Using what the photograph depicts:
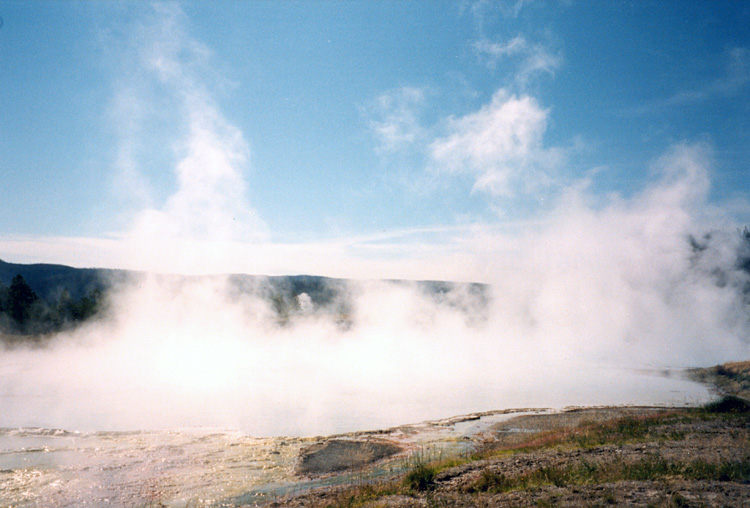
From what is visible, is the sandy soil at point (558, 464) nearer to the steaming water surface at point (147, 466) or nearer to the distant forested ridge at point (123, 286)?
the steaming water surface at point (147, 466)

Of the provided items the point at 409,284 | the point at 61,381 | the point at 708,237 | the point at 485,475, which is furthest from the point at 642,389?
the point at 409,284

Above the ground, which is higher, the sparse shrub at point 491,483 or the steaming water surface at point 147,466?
the sparse shrub at point 491,483

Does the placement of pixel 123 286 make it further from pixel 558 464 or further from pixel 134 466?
pixel 558 464

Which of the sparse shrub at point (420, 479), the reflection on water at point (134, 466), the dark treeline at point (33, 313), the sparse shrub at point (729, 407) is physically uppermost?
the dark treeline at point (33, 313)

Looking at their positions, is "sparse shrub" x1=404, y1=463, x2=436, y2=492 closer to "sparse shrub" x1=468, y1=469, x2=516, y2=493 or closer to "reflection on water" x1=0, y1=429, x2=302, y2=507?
"sparse shrub" x1=468, y1=469, x2=516, y2=493

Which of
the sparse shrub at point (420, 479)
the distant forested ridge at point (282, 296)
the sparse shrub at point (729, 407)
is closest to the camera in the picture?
the sparse shrub at point (420, 479)

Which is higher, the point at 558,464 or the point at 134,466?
the point at 558,464

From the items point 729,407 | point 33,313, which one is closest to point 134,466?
point 729,407

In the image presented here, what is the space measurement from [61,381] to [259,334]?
21512 millimetres

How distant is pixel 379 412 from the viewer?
18750 millimetres

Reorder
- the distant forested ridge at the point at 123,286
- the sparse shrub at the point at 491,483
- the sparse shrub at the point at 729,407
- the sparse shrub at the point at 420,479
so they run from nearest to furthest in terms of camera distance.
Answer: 1. the sparse shrub at the point at 491,483
2. the sparse shrub at the point at 420,479
3. the sparse shrub at the point at 729,407
4. the distant forested ridge at the point at 123,286

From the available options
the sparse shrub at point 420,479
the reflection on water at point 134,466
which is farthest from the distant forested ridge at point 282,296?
the sparse shrub at point 420,479

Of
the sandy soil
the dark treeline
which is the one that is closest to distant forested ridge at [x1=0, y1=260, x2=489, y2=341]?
the dark treeline

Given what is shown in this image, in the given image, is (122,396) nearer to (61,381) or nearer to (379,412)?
(61,381)
